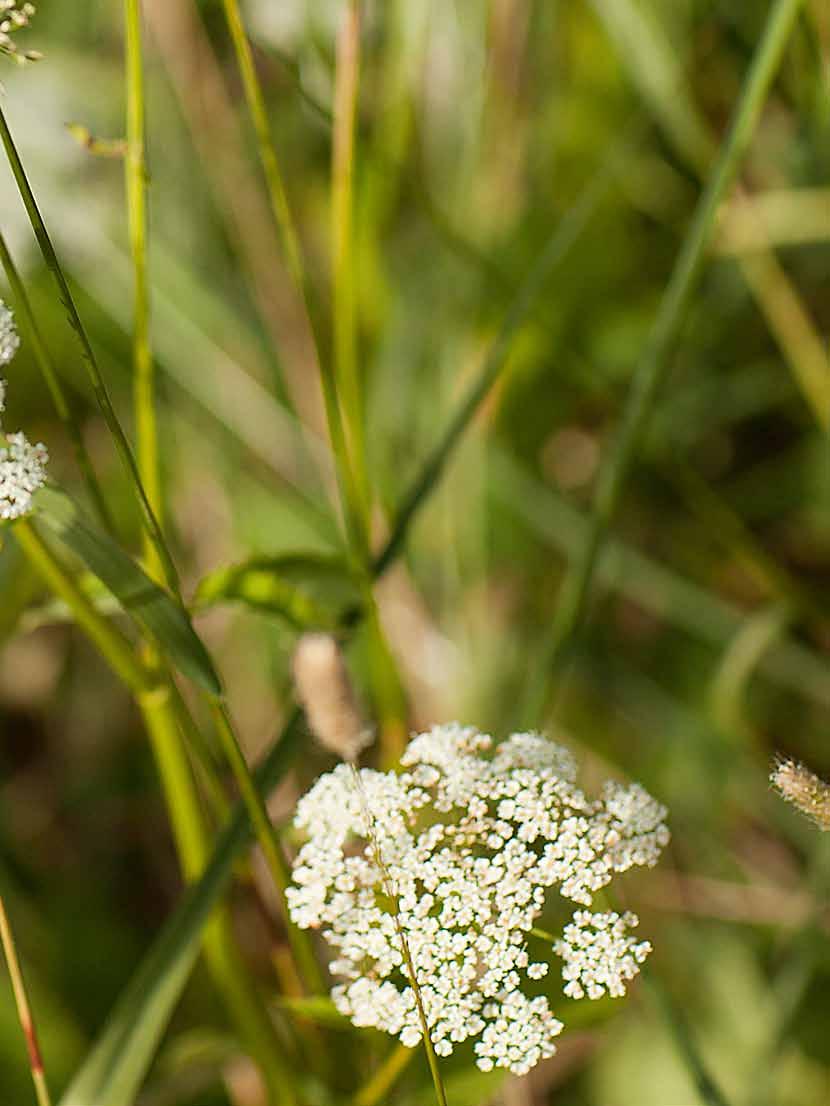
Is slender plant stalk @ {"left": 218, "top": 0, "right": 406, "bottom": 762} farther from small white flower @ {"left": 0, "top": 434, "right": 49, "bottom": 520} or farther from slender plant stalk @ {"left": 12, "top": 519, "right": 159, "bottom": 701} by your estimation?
small white flower @ {"left": 0, "top": 434, "right": 49, "bottom": 520}

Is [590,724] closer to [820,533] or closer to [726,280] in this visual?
[820,533]

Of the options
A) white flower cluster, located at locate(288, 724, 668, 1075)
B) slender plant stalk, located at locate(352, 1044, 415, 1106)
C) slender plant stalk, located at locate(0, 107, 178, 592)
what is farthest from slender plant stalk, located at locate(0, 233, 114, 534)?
slender plant stalk, located at locate(352, 1044, 415, 1106)

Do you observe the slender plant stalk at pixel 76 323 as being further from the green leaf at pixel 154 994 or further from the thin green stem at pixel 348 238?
the thin green stem at pixel 348 238

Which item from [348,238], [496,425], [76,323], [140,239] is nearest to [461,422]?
[348,238]

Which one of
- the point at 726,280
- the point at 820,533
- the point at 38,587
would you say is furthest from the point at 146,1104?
the point at 726,280

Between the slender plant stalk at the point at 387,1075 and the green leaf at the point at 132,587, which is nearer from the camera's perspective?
the green leaf at the point at 132,587

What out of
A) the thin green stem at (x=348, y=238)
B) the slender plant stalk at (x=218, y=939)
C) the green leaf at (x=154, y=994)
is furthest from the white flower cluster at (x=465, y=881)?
the thin green stem at (x=348, y=238)

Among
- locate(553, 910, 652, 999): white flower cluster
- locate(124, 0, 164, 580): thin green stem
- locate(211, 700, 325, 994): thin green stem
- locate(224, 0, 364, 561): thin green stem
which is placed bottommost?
locate(553, 910, 652, 999): white flower cluster
